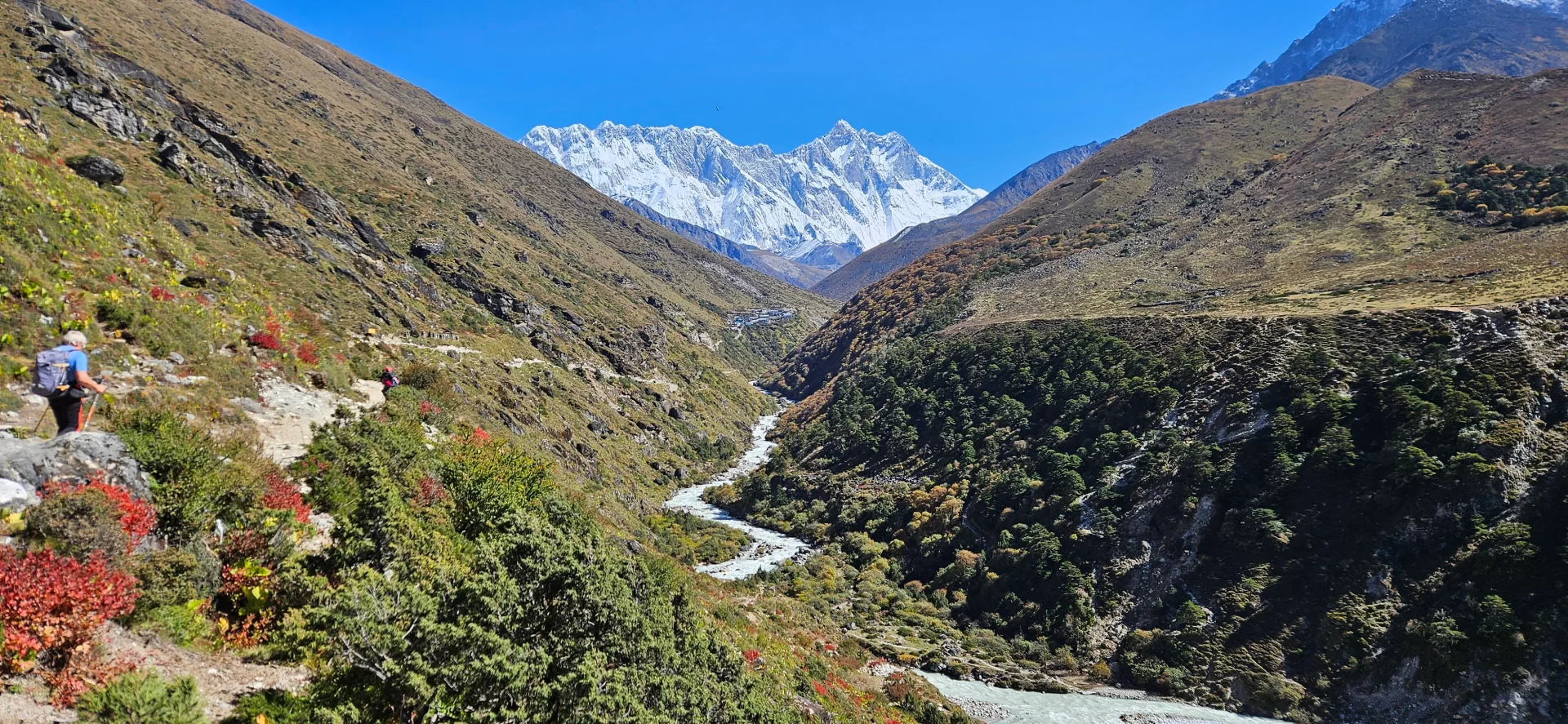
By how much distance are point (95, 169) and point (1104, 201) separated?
14317 centimetres

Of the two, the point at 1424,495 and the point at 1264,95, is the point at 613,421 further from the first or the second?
the point at 1264,95

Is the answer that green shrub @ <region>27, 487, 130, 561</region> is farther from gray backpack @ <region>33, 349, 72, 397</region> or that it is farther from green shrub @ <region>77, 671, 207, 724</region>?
green shrub @ <region>77, 671, 207, 724</region>

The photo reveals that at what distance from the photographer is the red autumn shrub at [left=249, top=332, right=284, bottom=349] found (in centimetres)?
2442

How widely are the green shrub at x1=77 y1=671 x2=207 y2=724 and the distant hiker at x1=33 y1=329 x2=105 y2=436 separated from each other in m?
7.05

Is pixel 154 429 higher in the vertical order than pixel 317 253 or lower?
lower

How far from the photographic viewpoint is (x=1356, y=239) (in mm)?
68438

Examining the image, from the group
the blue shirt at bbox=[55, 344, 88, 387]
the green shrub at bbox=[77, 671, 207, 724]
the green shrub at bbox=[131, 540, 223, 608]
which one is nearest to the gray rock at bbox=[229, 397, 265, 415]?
the blue shirt at bbox=[55, 344, 88, 387]

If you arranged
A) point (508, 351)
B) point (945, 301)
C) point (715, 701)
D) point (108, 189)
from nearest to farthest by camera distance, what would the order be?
point (715, 701)
point (108, 189)
point (508, 351)
point (945, 301)

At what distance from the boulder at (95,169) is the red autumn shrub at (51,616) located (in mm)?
39645

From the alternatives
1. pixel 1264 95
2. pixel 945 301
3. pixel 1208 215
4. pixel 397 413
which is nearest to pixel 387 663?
pixel 397 413

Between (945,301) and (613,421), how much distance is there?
63.9m

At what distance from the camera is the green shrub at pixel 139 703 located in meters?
6.34

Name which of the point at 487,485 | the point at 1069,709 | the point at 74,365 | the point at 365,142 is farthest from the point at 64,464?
the point at 365,142

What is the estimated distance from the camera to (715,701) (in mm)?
13648
